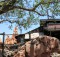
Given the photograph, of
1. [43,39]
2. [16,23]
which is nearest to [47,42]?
[43,39]

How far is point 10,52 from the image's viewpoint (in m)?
17.8

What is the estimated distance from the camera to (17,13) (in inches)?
698

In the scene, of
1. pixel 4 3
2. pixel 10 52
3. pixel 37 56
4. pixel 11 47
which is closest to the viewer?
pixel 4 3

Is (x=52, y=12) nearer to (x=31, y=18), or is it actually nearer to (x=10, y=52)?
(x=31, y=18)

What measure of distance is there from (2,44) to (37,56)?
3204mm

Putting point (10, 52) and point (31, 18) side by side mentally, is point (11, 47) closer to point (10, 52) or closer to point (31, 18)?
point (10, 52)

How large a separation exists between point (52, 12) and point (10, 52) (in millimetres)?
3835

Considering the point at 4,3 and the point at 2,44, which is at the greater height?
the point at 4,3

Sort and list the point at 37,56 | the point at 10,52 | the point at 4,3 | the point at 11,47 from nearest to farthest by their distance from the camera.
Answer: the point at 4,3, the point at 37,56, the point at 10,52, the point at 11,47

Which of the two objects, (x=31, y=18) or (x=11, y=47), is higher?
(x=31, y=18)

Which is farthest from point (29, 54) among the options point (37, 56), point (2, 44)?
point (2, 44)

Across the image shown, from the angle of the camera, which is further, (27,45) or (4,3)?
(27,45)

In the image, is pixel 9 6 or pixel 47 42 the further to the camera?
pixel 47 42

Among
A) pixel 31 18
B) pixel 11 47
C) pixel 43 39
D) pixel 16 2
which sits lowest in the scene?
pixel 11 47
